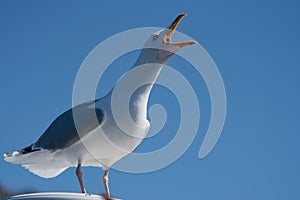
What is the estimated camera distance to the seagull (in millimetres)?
7371

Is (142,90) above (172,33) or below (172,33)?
below

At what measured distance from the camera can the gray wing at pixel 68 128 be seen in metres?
7.54

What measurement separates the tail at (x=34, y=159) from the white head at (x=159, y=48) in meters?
1.60

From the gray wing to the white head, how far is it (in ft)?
2.88

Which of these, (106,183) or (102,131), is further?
(106,183)

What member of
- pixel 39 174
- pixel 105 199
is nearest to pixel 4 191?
pixel 39 174

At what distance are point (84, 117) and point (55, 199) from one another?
6.41ft

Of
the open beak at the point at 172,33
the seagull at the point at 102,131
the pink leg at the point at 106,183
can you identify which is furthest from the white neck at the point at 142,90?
the pink leg at the point at 106,183

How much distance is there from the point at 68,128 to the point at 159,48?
1.46 m

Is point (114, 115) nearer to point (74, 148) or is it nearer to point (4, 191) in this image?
point (74, 148)

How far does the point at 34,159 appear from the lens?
792 centimetres

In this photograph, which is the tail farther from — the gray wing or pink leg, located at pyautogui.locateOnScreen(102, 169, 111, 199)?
pink leg, located at pyautogui.locateOnScreen(102, 169, 111, 199)

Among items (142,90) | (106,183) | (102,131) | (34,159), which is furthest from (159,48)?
(34,159)

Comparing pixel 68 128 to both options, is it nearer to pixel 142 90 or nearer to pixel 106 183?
pixel 106 183
